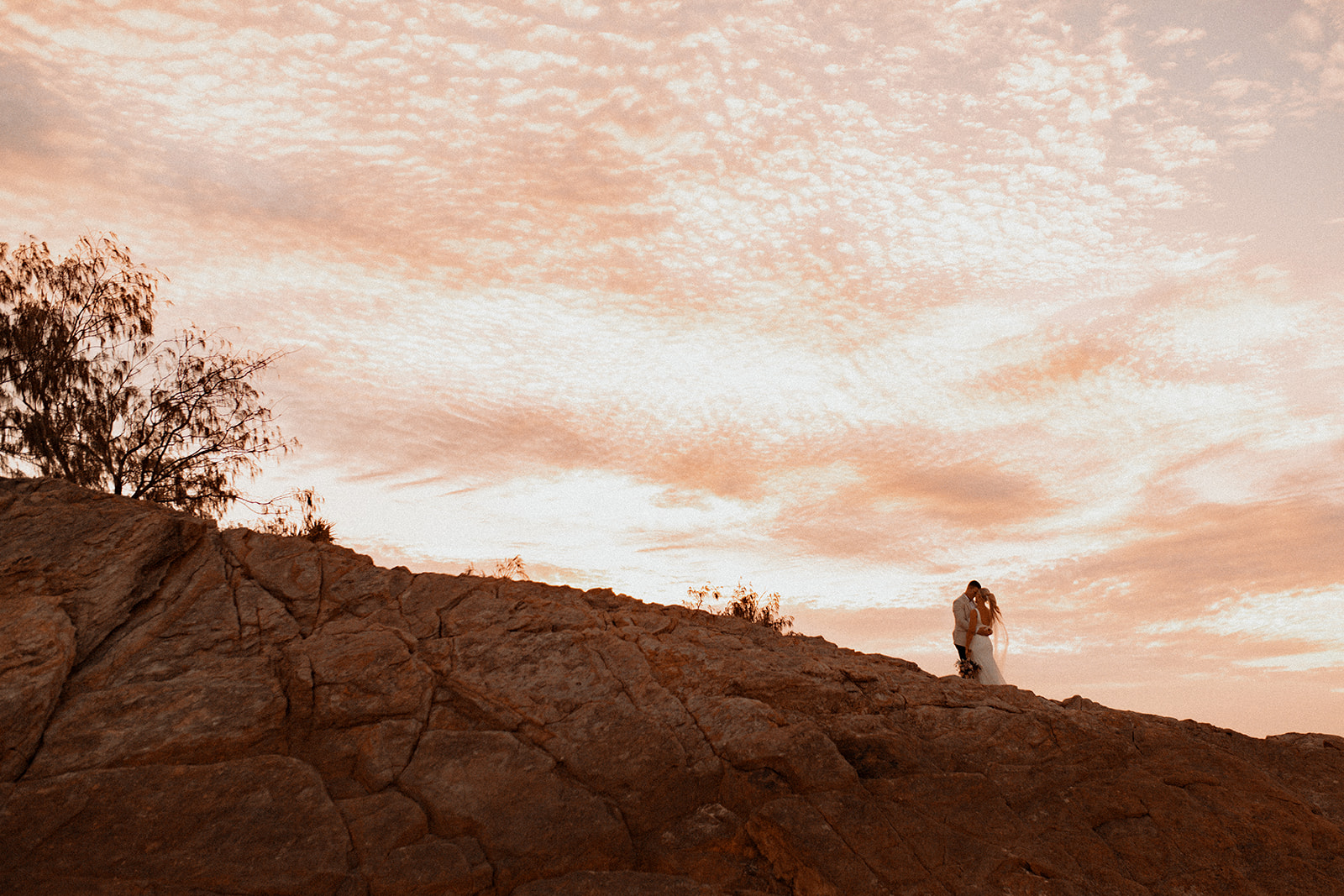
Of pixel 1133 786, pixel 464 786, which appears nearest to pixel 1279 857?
pixel 1133 786

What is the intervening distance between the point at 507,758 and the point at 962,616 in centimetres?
1056

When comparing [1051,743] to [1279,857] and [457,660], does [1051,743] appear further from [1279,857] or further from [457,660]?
[457,660]

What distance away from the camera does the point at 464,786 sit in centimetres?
1083

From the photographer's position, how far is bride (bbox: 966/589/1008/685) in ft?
60.0

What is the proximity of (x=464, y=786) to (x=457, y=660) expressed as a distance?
2046mm

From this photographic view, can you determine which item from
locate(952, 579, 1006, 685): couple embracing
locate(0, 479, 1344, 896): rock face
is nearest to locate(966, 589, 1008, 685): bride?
locate(952, 579, 1006, 685): couple embracing

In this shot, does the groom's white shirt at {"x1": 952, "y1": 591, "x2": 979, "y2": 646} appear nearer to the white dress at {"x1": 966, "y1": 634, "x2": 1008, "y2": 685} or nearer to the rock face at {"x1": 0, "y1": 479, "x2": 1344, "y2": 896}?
the white dress at {"x1": 966, "y1": 634, "x2": 1008, "y2": 685}

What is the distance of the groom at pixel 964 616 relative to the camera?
18.3 meters

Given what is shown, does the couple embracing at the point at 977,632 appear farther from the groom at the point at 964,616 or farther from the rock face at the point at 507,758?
the rock face at the point at 507,758

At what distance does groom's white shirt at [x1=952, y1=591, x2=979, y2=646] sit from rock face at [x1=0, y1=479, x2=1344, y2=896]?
4.44m

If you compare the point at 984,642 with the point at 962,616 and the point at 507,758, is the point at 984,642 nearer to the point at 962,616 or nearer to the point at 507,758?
the point at 962,616

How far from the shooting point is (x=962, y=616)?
60.6ft

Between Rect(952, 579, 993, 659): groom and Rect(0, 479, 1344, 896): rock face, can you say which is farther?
Rect(952, 579, 993, 659): groom

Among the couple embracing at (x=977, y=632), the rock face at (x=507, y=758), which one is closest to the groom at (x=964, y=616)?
the couple embracing at (x=977, y=632)
